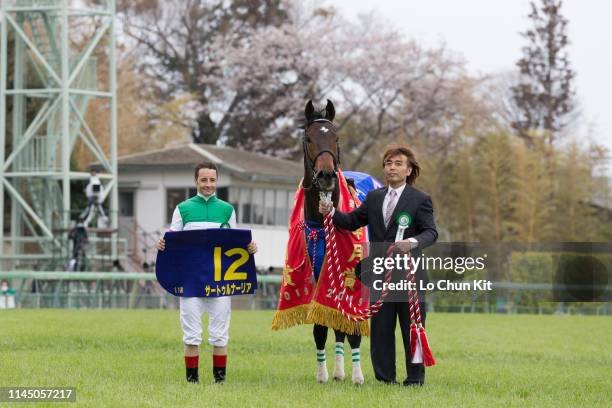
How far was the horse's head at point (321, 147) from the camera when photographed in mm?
10984

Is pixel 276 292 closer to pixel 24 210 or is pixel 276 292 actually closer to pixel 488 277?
pixel 24 210

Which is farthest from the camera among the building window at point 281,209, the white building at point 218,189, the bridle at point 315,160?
the building window at point 281,209

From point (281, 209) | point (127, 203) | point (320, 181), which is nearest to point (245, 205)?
point (281, 209)

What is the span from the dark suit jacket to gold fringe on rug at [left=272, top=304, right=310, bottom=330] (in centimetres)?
107

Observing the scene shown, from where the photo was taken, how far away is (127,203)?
160 ft

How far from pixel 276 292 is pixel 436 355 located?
698 inches

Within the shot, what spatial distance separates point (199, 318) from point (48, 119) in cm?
2930

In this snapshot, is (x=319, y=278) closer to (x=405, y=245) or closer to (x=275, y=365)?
(x=405, y=245)

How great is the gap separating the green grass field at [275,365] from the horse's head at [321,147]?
1867 mm

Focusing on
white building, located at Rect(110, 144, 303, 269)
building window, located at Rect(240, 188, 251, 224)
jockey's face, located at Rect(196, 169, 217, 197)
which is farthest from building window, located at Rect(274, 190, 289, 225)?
jockey's face, located at Rect(196, 169, 217, 197)

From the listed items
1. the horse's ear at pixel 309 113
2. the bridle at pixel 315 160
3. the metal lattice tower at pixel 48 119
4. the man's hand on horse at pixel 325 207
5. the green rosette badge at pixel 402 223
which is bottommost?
the green rosette badge at pixel 402 223

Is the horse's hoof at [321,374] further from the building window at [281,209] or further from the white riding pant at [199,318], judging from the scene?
the building window at [281,209]

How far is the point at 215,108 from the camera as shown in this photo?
60281 mm

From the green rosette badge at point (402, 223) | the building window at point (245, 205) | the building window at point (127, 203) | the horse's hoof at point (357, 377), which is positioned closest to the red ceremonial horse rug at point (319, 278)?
the horse's hoof at point (357, 377)
